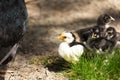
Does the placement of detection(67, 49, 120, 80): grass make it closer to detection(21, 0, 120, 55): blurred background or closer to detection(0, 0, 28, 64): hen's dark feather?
detection(21, 0, 120, 55): blurred background

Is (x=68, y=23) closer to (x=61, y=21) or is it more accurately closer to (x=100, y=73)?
(x=61, y=21)

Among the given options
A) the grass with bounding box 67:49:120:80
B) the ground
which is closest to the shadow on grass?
the ground

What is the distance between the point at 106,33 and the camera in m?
4.88

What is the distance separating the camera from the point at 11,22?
3.70 m

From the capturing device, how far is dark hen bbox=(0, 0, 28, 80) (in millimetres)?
3664

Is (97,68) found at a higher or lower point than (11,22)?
lower

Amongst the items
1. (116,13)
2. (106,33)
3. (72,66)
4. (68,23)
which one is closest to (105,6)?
(116,13)

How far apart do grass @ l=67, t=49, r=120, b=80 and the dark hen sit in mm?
974

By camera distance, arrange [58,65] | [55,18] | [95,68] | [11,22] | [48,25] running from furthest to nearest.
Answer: [55,18], [48,25], [58,65], [95,68], [11,22]

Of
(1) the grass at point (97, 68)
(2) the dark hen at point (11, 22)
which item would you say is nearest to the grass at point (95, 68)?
(1) the grass at point (97, 68)

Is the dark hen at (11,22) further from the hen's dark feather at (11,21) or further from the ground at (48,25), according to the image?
the ground at (48,25)

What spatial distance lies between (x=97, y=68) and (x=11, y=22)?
1.29m

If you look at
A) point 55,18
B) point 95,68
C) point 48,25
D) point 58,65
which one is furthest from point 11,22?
point 55,18

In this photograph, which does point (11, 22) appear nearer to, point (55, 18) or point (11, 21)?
point (11, 21)
